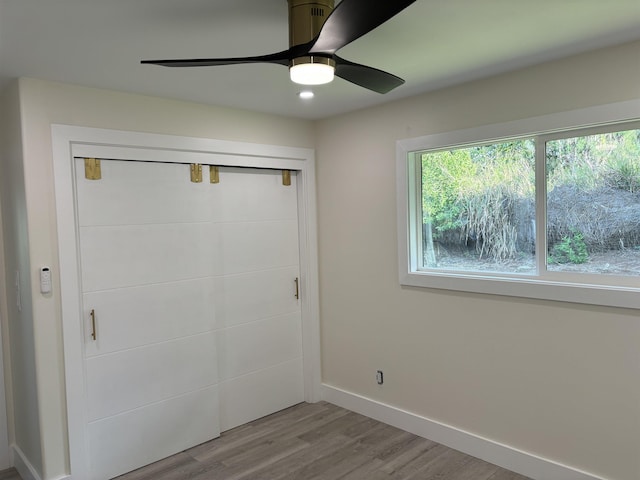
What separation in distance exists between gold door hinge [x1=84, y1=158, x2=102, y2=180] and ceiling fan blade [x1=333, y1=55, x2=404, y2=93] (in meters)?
1.76

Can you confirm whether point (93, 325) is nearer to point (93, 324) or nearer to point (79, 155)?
point (93, 324)

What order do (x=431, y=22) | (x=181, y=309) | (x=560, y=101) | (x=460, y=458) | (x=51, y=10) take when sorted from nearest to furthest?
(x=51, y=10), (x=431, y=22), (x=560, y=101), (x=460, y=458), (x=181, y=309)

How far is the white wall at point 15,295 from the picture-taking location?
2697mm

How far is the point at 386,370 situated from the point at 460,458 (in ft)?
2.67

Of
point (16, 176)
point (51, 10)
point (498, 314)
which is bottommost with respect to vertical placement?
point (498, 314)

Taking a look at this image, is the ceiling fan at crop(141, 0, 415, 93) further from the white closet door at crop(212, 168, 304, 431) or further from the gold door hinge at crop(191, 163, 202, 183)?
the white closet door at crop(212, 168, 304, 431)

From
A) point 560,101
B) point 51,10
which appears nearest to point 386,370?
point 560,101

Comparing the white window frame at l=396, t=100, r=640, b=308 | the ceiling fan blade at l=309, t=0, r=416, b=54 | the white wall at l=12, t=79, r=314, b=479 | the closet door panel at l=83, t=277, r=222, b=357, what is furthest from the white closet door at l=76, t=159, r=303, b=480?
the ceiling fan blade at l=309, t=0, r=416, b=54

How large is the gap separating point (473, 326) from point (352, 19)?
7.53ft

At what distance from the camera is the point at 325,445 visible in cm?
331

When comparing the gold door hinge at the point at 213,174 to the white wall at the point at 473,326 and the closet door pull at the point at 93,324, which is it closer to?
the white wall at the point at 473,326

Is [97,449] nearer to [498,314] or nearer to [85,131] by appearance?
[85,131]

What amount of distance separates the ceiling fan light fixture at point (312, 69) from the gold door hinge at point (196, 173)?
175 centimetres

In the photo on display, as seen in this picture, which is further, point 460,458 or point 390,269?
point 390,269
